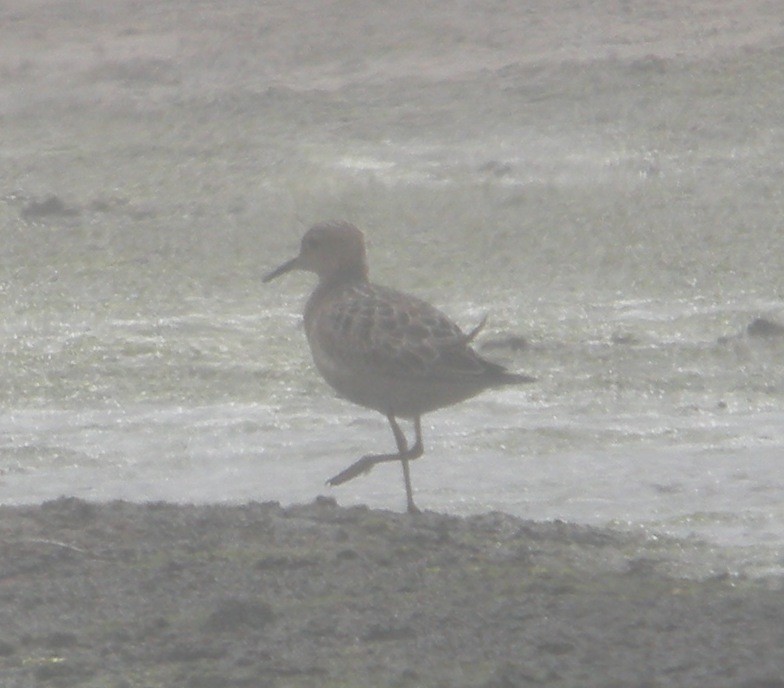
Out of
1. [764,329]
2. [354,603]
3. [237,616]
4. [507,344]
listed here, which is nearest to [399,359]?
[354,603]

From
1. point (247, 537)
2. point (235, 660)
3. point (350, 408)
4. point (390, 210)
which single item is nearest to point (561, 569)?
point (247, 537)

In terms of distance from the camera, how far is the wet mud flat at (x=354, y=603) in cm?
509

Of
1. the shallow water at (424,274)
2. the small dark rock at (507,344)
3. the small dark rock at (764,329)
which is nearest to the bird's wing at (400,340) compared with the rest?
the shallow water at (424,274)

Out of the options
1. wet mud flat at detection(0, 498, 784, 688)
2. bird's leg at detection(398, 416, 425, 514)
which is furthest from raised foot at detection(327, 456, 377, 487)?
wet mud flat at detection(0, 498, 784, 688)

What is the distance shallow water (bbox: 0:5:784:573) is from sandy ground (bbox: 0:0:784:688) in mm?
37

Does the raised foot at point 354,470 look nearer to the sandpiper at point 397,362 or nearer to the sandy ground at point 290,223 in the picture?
the sandpiper at point 397,362

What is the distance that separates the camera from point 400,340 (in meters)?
7.64

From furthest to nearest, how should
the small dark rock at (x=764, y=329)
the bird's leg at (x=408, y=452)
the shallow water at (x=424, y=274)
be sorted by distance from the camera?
1. the small dark rock at (x=764, y=329)
2. the shallow water at (x=424, y=274)
3. the bird's leg at (x=408, y=452)

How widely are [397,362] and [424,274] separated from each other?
3835mm

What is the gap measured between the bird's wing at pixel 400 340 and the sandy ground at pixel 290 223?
724 mm

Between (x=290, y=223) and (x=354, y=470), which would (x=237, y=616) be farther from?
(x=290, y=223)

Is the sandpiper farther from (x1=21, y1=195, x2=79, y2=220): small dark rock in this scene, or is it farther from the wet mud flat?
(x1=21, y1=195, x2=79, y2=220): small dark rock

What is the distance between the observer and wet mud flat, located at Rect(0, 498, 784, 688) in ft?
16.7

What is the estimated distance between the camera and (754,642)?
205 inches
